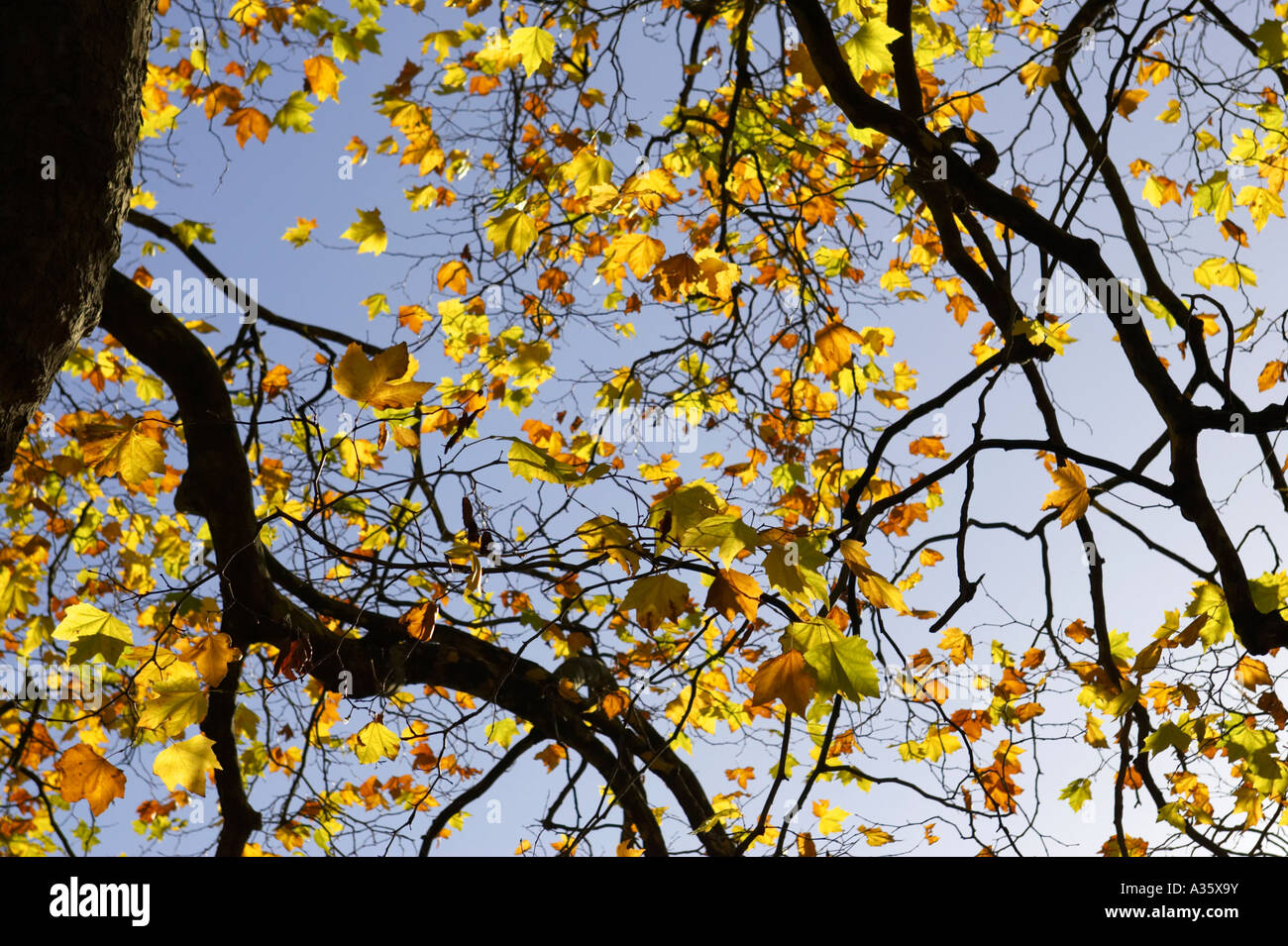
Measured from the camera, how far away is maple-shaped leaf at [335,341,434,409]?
5.41ft

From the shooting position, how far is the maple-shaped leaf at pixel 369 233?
414 cm

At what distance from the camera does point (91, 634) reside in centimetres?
186

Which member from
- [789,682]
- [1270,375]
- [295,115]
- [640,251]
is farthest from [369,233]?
[1270,375]

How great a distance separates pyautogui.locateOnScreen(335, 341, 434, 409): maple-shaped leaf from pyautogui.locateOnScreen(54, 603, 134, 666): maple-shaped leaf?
759 mm

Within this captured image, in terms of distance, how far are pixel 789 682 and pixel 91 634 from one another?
4.73 ft

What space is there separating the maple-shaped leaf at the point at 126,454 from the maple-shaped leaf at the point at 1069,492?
2.30 m

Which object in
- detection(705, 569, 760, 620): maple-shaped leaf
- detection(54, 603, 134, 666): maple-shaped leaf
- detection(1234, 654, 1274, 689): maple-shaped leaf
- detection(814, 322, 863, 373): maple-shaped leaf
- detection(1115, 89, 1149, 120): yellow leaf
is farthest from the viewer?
detection(1115, 89, 1149, 120): yellow leaf

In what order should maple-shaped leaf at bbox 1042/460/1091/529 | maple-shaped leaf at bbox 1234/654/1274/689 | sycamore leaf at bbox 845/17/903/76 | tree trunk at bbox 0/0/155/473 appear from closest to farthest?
tree trunk at bbox 0/0/155/473, maple-shaped leaf at bbox 1042/460/1091/529, sycamore leaf at bbox 845/17/903/76, maple-shaped leaf at bbox 1234/654/1274/689

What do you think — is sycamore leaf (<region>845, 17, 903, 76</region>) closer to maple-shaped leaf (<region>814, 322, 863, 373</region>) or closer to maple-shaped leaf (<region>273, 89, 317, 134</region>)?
maple-shaped leaf (<region>814, 322, 863, 373</region>)

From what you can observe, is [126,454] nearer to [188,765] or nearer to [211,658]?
[211,658]

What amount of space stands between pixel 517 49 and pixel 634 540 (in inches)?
84.7

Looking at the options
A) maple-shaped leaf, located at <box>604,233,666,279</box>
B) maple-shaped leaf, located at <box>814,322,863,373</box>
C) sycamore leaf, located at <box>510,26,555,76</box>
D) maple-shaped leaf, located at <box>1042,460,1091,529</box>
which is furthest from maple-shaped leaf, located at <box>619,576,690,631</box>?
maple-shaped leaf, located at <box>814,322,863,373</box>
